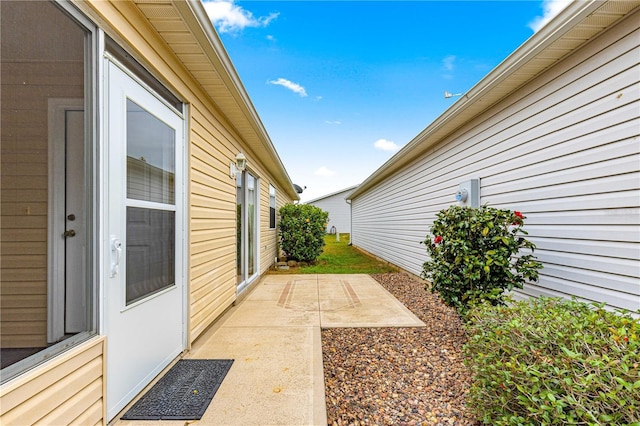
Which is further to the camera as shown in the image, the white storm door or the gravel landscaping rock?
the gravel landscaping rock

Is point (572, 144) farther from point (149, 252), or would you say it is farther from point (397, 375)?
point (149, 252)

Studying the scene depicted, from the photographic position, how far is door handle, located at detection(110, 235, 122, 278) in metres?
1.90

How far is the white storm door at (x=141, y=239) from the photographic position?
1.93 metres

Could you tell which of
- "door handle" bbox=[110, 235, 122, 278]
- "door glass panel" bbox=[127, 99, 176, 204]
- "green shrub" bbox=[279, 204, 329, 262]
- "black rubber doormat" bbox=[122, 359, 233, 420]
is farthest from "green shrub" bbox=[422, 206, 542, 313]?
"green shrub" bbox=[279, 204, 329, 262]

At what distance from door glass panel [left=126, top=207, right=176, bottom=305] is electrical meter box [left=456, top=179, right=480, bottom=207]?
161 inches

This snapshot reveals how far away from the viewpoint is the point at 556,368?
1.45m

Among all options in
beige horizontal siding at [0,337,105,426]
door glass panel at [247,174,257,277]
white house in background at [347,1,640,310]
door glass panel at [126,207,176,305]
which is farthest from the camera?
door glass panel at [247,174,257,277]

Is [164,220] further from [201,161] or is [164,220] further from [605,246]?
[605,246]

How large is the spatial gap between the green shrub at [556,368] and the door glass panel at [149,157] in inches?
104

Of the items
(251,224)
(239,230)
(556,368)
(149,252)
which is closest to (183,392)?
(149,252)

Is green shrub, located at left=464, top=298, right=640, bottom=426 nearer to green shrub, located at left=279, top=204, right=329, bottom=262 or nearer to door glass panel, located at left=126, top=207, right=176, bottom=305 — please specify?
door glass panel, located at left=126, top=207, right=176, bottom=305

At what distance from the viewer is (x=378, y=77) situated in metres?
10.1

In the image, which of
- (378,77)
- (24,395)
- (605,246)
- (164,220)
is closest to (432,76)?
(378,77)

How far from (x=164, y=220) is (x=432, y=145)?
17.3ft
